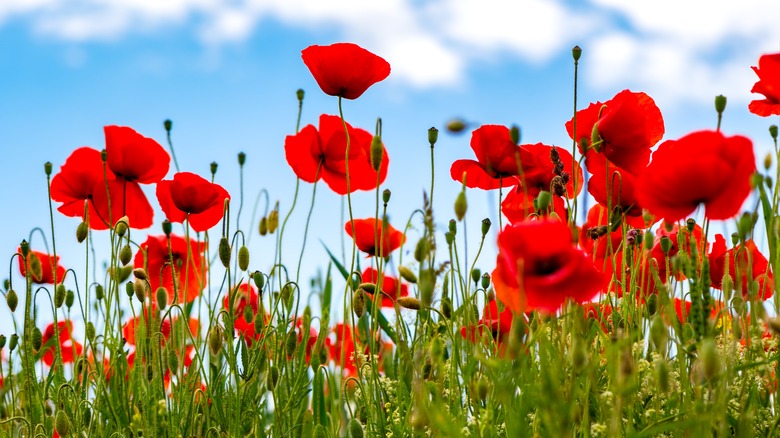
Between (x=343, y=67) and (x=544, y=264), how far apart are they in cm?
112

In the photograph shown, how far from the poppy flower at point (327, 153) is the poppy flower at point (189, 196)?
0.24 meters

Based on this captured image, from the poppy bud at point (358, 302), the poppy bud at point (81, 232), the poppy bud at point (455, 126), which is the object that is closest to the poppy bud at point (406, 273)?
the poppy bud at point (358, 302)

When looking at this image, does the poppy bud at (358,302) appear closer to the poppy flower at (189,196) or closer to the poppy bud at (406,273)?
the poppy bud at (406,273)

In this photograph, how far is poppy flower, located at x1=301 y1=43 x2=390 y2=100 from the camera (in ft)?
7.73

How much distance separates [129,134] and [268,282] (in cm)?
59

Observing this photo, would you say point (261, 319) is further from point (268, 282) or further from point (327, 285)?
point (327, 285)

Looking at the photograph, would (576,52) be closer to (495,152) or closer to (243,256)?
(495,152)

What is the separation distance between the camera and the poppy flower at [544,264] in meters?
1.33

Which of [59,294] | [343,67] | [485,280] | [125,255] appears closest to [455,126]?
[485,280]

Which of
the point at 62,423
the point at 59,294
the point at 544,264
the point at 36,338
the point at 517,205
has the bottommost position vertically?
the point at 62,423

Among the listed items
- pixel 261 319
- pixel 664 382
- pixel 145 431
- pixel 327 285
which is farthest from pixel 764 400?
pixel 327 285

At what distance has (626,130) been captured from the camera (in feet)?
6.85

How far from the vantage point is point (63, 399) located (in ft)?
8.00

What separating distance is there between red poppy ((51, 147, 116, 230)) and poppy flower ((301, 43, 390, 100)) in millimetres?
755
